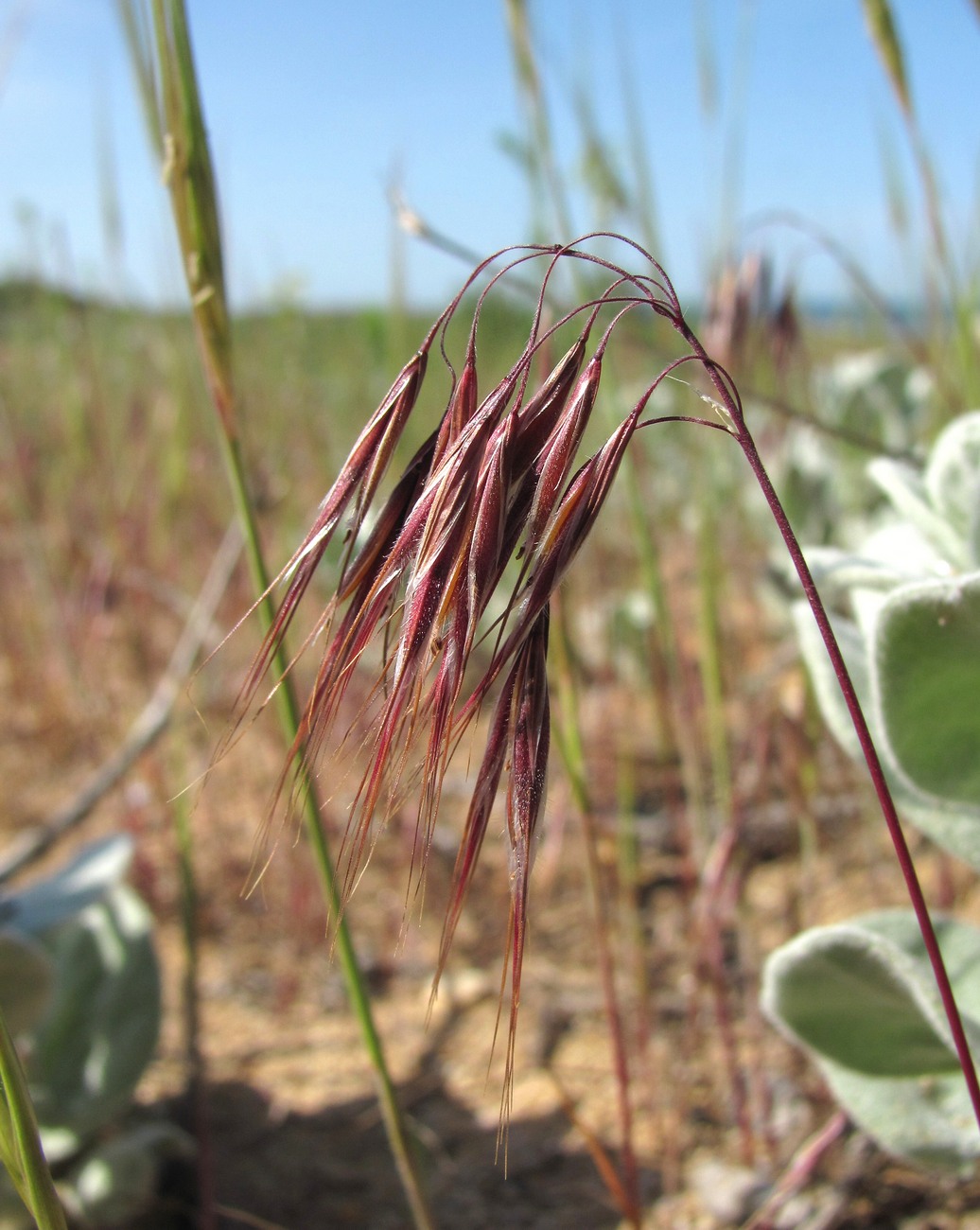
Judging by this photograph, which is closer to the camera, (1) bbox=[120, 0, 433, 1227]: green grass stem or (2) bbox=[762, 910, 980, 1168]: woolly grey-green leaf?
(1) bbox=[120, 0, 433, 1227]: green grass stem

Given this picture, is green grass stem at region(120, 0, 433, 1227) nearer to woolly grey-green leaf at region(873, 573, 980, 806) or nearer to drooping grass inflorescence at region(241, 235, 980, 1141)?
drooping grass inflorescence at region(241, 235, 980, 1141)

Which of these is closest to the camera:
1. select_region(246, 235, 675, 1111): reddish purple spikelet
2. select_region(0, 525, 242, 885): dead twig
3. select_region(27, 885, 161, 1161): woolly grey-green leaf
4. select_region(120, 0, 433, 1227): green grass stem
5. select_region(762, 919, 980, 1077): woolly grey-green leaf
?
select_region(246, 235, 675, 1111): reddish purple spikelet

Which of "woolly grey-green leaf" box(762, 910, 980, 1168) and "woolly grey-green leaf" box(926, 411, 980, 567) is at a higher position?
"woolly grey-green leaf" box(926, 411, 980, 567)

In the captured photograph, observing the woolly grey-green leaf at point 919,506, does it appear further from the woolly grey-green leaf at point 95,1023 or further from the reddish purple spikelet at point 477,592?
the woolly grey-green leaf at point 95,1023

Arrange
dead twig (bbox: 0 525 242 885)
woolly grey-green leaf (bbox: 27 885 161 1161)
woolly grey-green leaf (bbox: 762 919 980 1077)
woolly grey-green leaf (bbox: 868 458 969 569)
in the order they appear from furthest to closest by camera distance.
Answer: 1. dead twig (bbox: 0 525 242 885)
2. woolly grey-green leaf (bbox: 27 885 161 1161)
3. woolly grey-green leaf (bbox: 868 458 969 569)
4. woolly grey-green leaf (bbox: 762 919 980 1077)

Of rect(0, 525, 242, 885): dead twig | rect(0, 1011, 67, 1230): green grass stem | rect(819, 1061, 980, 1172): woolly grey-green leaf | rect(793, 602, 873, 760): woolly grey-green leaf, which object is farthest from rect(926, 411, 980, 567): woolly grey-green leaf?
rect(0, 525, 242, 885): dead twig

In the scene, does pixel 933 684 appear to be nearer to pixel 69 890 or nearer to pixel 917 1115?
pixel 917 1115

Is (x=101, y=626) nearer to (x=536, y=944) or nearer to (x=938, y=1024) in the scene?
(x=536, y=944)

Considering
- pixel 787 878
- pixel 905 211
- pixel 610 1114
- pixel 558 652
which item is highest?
pixel 905 211

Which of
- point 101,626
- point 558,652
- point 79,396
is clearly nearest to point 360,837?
point 558,652
